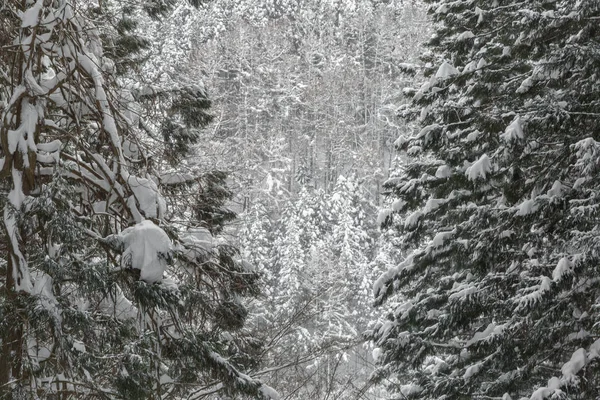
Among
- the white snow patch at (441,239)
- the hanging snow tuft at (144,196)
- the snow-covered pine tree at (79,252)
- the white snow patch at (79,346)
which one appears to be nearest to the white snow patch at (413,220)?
the white snow patch at (441,239)

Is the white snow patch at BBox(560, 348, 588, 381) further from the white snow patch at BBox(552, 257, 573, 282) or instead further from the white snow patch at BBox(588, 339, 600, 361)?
the white snow patch at BBox(552, 257, 573, 282)

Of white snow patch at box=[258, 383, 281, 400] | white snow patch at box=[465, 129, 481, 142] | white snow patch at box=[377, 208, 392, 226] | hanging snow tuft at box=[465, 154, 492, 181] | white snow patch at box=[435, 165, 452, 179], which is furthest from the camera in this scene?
white snow patch at box=[377, 208, 392, 226]

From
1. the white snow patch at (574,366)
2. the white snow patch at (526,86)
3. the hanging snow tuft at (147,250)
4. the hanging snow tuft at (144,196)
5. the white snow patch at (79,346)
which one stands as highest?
the hanging snow tuft at (144,196)

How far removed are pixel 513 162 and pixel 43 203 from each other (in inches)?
230

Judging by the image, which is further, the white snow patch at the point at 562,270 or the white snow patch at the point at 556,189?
the white snow patch at the point at 556,189

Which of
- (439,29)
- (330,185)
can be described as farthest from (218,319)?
(330,185)

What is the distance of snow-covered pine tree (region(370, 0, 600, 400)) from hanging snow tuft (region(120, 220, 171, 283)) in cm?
422

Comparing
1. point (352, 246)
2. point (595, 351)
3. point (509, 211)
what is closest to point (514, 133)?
point (509, 211)

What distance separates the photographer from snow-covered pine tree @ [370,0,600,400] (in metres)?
6.33

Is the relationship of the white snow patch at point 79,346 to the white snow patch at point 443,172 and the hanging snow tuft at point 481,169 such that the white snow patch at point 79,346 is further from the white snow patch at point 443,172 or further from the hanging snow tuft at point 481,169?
the white snow patch at point 443,172

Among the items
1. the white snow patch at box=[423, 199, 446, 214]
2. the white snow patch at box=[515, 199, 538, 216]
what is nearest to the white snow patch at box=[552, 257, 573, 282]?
the white snow patch at box=[515, 199, 538, 216]

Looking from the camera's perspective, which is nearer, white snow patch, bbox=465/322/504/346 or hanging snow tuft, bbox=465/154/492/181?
hanging snow tuft, bbox=465/154/492/181

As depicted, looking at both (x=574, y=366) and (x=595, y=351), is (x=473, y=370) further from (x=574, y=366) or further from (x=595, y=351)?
(x=595, y=351)

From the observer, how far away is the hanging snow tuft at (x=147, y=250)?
320 centimetres
